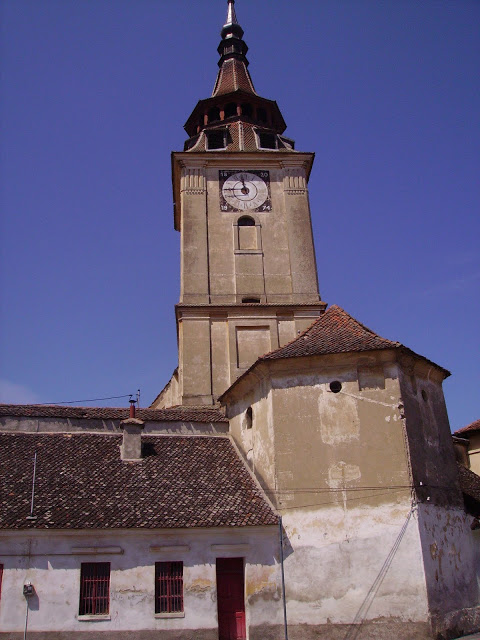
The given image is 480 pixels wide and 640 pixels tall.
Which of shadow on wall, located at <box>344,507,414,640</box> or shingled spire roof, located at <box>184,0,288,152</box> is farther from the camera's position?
shingled spire roof, located at <box>184,0,288,152</box>

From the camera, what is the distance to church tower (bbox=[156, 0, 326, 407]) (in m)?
27.6

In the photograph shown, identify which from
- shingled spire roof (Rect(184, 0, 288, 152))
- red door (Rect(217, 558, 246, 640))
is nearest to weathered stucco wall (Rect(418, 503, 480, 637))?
red door (Rect(217, 558, 246, 640))

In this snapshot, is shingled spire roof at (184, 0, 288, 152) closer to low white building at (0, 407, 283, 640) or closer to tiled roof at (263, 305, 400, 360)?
tiled roof at (263, 305, 400, 360)

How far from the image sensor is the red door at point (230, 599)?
1770cm

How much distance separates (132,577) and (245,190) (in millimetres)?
19585

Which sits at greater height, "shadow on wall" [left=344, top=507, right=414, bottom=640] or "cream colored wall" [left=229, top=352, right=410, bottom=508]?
"cream colored wall" [left=229, top=352, right=410, bottom=508]

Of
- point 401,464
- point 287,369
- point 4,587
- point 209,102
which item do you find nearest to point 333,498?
point 401,464

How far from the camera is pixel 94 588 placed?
1730 centimetres

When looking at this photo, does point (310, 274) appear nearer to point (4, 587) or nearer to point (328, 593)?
point (328, 593)

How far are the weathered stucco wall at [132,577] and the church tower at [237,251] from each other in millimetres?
8956

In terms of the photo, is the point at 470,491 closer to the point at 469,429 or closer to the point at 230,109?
the point at 469,429

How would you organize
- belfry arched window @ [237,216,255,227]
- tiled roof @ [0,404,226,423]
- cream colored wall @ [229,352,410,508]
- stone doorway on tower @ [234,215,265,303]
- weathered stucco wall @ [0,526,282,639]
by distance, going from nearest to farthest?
1. weathered stucco wall @ [0,526,282,639]
2. cream colored wall @ [229,352,410,508]
3. tiled roof @ [0,404,226,423]
4. stone doorway on tower @ [234,215,265,303]
5. belfry arched window @ [237,216,255,227]

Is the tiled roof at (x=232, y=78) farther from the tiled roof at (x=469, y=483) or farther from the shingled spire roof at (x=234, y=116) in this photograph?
the tiled roof at (x=469, y=483)

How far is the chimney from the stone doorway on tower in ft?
30.2
